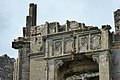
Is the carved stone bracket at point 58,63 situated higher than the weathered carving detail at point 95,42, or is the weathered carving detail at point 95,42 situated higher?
the weathered carving detail at point 95,42

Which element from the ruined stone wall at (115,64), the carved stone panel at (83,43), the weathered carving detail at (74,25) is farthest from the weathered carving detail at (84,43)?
the ruined stone wall at (115,64)

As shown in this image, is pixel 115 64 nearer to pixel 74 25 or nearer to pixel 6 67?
pixel 74 25

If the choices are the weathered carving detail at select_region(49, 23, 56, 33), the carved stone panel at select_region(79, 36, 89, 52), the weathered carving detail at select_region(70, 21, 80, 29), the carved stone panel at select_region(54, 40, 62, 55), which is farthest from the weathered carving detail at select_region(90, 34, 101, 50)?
the weathered carving detail at select_region(49, 23, 56, 33)

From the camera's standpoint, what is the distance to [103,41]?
53.6 ft

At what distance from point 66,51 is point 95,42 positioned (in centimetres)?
123

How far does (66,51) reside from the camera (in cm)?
1689

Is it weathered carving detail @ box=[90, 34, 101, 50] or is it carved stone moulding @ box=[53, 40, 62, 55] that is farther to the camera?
carved stone moulding @ box=[53, 40, 62, 55]

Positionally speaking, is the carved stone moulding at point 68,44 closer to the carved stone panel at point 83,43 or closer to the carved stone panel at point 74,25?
the carved stone panel at point 83,43

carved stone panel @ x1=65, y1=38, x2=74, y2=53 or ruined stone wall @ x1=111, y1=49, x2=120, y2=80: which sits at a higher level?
carved stone panel @ x1=65, y1=38, x2=74, y2=53

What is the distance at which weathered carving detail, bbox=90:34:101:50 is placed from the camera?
53.8 feet

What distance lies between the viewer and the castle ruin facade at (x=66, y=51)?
16219 millimetres

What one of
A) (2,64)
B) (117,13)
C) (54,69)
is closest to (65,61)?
(54,69)

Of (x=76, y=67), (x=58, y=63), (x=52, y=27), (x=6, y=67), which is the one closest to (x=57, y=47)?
(x=58, y=63)

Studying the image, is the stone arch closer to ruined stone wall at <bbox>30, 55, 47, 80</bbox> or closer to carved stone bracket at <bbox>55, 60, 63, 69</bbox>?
carved stone bracket at <bbox>55, 60, 63, 69</bbox>
